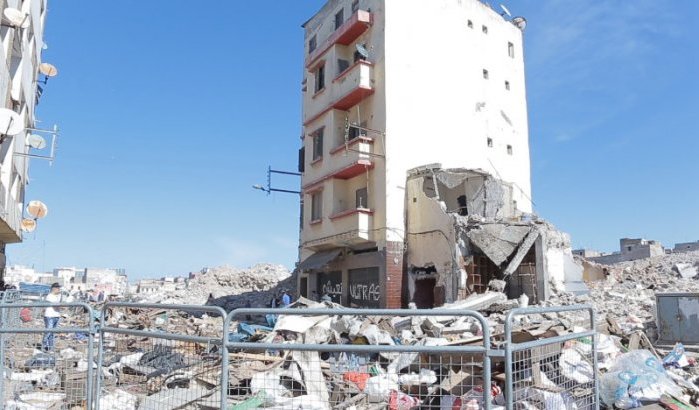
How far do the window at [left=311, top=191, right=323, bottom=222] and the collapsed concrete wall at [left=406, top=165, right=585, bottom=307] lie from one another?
192 inches

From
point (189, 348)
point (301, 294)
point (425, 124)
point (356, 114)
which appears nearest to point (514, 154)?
point (425, 124)

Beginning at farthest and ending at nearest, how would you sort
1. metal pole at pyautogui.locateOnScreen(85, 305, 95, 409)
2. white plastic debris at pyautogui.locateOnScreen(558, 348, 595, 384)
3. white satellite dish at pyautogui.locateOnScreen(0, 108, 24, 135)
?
white satellite dish at pyautogui.locateOnScreen(0, 108, 24, 135) < white plastic debris at pyautogui.locateOnScreen(558, 348, 595, 384) < metal pole at pyautogui.locateOnScreen(85, 305, 95, 409)

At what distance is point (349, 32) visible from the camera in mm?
24797

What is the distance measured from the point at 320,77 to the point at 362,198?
6.91 metres

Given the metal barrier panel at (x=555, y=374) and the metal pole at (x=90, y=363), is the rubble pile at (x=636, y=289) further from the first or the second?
the metal pole at (x=90, y=363)

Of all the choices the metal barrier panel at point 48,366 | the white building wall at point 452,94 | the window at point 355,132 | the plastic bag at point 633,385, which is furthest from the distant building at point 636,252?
the metal barrier panel at point 48,366

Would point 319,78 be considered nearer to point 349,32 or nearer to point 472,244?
point 349,32

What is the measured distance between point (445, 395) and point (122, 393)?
3.72m

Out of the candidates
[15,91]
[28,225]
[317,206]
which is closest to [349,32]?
[317,206]

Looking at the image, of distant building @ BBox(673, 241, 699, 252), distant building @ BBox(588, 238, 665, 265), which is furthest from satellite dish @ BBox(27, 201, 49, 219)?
distant building @ BBox(673, 241, 699, 252)

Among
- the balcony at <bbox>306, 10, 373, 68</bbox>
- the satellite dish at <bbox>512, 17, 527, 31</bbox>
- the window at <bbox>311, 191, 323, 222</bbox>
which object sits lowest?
the window at <bbox>311, 191, 323, 222</bbox>

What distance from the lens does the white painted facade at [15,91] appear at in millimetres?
16188

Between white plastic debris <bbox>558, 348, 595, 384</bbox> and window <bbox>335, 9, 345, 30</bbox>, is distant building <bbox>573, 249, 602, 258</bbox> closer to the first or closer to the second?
window <bbox>335, 9, 345, 30</bbox>

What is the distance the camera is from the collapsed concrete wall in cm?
1903
